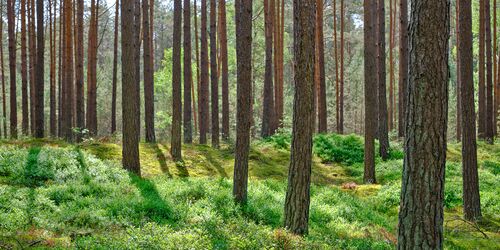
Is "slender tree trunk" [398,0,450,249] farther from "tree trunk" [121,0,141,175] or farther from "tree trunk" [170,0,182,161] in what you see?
"tree trunk" [170,0,182,161]

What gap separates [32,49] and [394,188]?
74.9 ft

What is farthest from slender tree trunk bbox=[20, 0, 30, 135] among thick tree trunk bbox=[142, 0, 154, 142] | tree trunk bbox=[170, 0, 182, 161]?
tree trunk bbox=[170, 0, 182, 161]

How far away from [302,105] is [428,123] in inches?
124

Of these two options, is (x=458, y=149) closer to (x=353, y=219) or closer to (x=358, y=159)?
(x=358, y=159)

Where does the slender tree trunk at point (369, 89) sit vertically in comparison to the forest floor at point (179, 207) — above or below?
above

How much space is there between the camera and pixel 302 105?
7832mm

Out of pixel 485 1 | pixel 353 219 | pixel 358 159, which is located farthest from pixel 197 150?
pixel 485 1

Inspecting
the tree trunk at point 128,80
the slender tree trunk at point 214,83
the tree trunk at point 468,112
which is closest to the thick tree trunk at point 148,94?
the slender tree trunk at point 214,83

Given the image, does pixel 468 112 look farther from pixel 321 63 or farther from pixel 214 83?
pixel 321 63

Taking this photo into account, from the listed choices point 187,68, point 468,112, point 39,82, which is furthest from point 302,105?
point 39,82

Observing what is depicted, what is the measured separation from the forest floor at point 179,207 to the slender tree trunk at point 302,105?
760 millimetres

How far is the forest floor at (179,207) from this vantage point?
22.0 feet

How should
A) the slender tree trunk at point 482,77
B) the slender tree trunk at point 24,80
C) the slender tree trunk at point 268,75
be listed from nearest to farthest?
the slender tree trunk at point 482,77 → the slender tree trunk at point 268,75 → the slender tree trunk at point 24,80

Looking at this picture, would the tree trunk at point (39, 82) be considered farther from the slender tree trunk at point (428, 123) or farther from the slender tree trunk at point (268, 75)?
the slender tree trunk at point (428, 123)
